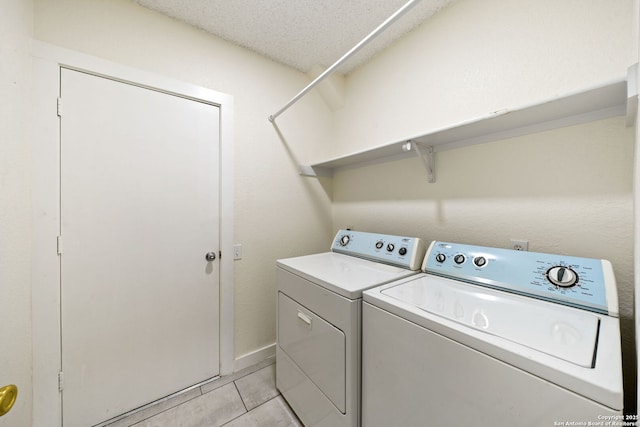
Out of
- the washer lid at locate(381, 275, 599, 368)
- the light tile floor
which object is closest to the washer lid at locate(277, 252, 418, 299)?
the washer lid at locate(381, 275, 599, 368)

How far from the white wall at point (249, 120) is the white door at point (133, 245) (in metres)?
0.19

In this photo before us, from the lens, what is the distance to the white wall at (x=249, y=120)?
1.27m

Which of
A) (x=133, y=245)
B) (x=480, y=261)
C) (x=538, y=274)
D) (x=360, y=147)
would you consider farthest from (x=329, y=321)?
(x=360, y=147)

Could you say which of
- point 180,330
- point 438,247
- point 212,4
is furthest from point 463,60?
point 180,330

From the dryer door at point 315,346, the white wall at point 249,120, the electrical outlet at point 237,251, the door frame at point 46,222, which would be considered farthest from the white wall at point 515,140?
the door frame at point 46,222

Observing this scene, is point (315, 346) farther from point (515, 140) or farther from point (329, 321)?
point (515, 140)

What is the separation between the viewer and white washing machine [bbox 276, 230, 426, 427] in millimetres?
960

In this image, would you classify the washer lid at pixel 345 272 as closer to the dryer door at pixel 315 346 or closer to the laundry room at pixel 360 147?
the dryer door at pixel 315 346

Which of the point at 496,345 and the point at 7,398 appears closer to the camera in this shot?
the point at 7,398

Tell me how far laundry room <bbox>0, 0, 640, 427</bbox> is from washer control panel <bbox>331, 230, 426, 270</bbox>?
0.23m

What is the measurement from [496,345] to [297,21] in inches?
78.5

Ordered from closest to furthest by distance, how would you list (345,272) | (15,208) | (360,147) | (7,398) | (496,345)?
(7,398) → (496,345) → (15,208) → (345,272) → (360,147)

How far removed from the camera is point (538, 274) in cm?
89

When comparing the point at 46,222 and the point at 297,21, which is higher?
the point at 297,21
